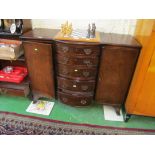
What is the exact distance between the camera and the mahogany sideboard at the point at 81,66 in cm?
153

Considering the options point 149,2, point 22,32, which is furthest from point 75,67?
point 149,2

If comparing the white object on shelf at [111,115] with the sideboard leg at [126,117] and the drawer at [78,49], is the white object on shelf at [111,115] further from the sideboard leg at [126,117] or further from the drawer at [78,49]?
the drawer at [78,49]

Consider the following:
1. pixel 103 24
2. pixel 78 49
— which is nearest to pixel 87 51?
pixel 78 49

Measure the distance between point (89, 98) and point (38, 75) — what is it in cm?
68

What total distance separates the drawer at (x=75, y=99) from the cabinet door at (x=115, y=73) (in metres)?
0.13

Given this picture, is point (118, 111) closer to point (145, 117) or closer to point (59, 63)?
point (145, 117)

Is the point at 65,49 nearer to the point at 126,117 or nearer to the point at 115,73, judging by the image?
the point at 115,73

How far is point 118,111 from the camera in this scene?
195 centimetres

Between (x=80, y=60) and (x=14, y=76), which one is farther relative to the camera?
(x=14, y=76)

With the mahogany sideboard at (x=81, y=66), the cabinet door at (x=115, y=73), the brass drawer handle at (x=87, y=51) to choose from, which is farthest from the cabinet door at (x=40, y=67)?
the cabinet door at (x=115, y=73)

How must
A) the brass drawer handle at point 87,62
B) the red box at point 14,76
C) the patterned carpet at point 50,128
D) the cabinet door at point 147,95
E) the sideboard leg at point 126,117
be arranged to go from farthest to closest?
the red box at point 14,76, the sideboard leg at point 126,117, the patterned carpet at point 50,128, the brass drawer handle at point 87,62, the cabinet door at point 147,95

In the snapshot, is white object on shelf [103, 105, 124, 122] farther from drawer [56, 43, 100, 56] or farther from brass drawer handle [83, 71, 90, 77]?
drawer [56, 43, 100, 56]

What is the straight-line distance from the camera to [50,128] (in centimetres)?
175

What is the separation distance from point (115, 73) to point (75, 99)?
57 centimetres
